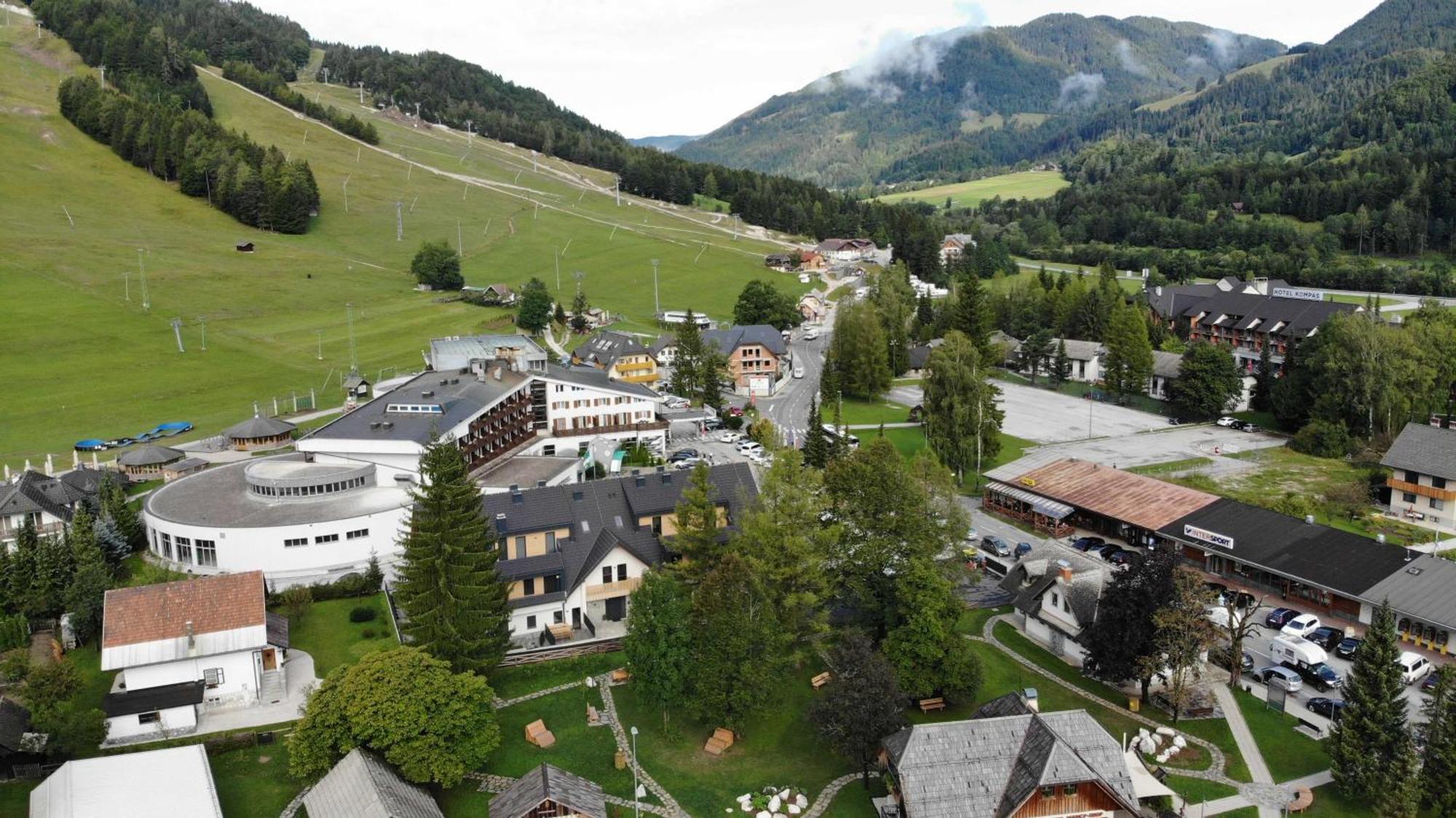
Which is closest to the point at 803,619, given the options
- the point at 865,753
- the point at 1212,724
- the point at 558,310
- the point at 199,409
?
the point at 865,753

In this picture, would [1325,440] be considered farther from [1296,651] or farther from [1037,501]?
[1296,651]

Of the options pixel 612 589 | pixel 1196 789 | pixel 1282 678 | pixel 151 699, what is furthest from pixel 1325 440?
pixel 151 699

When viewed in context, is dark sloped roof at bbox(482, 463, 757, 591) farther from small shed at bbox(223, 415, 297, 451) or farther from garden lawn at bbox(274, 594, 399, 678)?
small shed at bbox(223, 415, 297, 451)

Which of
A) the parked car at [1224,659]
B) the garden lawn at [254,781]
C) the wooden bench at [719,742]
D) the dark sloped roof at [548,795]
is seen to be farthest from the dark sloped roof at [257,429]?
the parked car at [1224,659]

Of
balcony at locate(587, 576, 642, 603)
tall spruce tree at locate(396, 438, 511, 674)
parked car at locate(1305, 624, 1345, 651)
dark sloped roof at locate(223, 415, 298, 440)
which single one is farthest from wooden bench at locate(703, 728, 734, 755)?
dark sloped roof at locate(223, 415, 298, 440)

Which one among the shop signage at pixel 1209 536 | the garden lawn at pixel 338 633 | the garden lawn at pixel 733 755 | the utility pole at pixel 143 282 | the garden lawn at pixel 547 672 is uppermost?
the utility pole at pixel 143 282

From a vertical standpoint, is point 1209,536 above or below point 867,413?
above

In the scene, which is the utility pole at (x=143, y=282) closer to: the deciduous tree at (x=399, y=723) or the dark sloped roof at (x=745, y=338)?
the dark sloped roof at (x=745, y=338)
